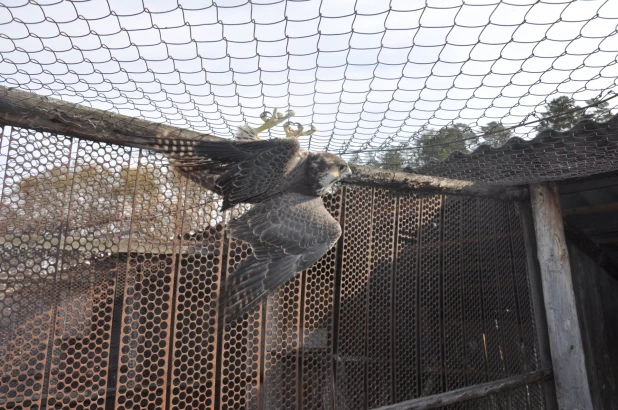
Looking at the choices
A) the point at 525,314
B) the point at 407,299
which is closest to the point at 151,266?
the point at 407,299

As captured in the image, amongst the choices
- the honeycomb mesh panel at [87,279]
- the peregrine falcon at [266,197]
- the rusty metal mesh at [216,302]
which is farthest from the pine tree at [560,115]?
the honeycomb mesh panel at [87,279]

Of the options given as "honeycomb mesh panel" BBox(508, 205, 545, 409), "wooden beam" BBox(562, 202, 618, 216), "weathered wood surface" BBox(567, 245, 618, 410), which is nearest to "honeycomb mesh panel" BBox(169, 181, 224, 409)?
"honeycomb mesh panel" BBox(508, 205, 545, 409)

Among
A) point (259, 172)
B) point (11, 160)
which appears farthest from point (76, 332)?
point (259, 172)

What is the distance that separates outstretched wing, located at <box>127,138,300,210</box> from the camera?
6.98 ft

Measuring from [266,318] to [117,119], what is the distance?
3.82 ft

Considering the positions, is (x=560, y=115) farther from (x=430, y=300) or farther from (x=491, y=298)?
(x=491, y=298)

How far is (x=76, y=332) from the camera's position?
174 cm

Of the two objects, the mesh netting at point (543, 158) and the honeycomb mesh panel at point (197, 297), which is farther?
the mesh netting at point (543, 158)

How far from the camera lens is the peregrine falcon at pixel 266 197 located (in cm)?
205

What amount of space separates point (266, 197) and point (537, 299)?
2.52 meters

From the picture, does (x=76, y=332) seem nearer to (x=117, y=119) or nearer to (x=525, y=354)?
(x=117, y=119)

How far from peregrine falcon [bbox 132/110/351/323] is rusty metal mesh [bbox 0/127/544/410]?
0.11 meters

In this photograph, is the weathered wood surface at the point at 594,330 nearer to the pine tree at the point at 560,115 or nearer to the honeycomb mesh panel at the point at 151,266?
the pine tree at the point at 560,115

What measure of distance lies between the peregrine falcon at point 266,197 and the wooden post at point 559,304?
211cm
